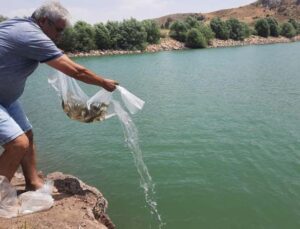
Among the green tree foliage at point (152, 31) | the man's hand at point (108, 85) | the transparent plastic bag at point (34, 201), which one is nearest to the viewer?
the man's hand at point (108, 85)

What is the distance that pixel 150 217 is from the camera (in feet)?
33.8

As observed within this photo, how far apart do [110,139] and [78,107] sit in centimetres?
896

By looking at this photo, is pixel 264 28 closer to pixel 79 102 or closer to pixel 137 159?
pixel 137 159

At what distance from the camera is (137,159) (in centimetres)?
Answer: 1438

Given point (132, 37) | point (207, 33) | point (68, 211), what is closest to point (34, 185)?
point (68, 211)

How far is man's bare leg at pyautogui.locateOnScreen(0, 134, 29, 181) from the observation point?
6.37m

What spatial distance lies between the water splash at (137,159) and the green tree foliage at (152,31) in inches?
3817

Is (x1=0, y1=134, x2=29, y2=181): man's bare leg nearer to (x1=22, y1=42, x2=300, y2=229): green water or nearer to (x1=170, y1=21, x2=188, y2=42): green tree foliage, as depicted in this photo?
(x1=22, y1=42, x2=300, y2=229): green water

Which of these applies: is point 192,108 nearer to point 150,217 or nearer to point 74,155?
point 74,155

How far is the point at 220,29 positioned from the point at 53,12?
411ft

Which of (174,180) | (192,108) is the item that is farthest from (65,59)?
(192,108)

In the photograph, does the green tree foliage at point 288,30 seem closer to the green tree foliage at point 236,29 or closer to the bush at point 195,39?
the green tree foliage at point 236,29

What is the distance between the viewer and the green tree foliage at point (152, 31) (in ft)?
355

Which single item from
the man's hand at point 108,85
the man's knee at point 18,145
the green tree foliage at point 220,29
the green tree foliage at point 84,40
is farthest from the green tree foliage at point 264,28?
the man's knee at point 18,145
